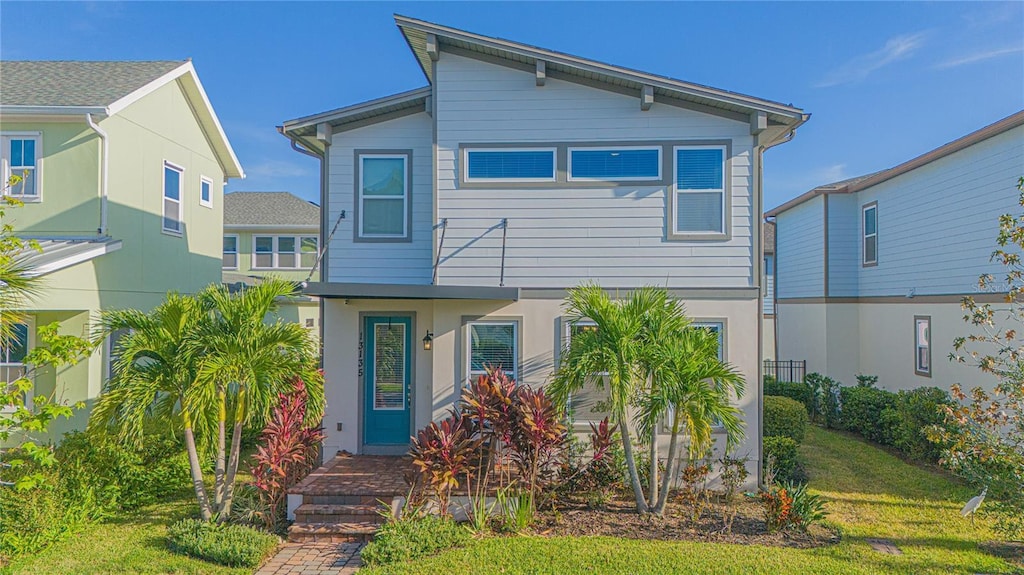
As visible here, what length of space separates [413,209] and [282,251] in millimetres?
16627

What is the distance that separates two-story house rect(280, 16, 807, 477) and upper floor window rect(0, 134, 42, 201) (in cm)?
643

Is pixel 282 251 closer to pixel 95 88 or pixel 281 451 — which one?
pixel 95 88

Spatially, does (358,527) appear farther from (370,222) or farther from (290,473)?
(370,222)

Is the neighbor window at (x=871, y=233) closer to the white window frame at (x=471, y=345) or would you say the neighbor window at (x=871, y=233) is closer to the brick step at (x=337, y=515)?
the white window frame at (x=471, y=345)

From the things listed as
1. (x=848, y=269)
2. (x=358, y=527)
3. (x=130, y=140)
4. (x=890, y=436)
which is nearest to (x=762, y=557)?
(x=358, y=527)

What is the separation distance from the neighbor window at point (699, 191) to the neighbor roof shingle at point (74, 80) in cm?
1138

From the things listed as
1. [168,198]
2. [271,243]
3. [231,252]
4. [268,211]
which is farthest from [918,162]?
[231,252]

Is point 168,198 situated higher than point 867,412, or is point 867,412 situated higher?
point 168,198

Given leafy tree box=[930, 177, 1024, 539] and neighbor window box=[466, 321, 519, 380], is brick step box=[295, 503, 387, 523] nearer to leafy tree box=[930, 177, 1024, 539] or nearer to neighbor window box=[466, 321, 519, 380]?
neighbor window box=[466, 321, 519, 380]

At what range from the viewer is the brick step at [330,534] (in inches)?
277

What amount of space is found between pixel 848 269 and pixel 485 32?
12.2 meters

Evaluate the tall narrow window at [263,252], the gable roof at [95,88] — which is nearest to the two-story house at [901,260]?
the gable roof at [95,88]

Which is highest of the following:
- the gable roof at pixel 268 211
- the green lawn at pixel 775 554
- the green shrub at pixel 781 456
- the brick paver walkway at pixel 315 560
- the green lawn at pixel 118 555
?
the gable roof at pixel 268 211

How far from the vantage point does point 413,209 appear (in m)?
9.42
